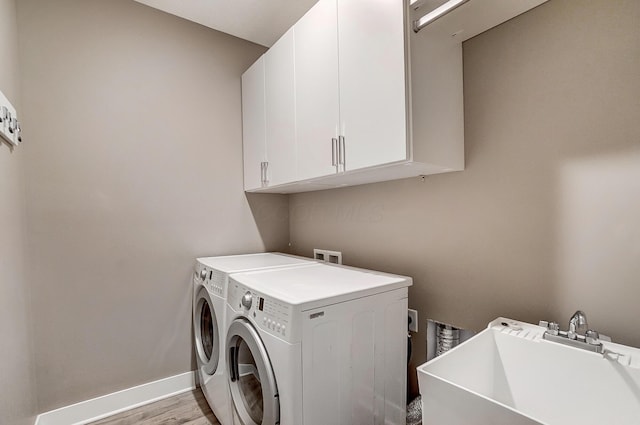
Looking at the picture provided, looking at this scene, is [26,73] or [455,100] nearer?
[455,100]

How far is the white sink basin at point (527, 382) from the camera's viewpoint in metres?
0.83

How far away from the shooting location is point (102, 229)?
1.88m

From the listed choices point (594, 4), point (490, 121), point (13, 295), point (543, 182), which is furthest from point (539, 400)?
point (13, 295)

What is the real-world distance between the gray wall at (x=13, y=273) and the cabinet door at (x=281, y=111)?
1.27 metres

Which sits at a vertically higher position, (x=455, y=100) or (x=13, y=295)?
(x=455, y=100)

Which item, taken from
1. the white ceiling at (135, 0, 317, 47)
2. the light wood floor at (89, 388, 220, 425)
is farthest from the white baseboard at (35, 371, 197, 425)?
the white ceiling at (135, 0, 317, 47)

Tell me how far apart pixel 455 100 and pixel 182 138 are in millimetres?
1800

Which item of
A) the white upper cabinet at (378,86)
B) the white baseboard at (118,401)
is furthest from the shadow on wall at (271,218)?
the white baseboard at (118,401)

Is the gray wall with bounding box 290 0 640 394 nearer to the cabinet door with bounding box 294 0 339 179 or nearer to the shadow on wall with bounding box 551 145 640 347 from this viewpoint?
the shadow on wall with bounding box 551 145 640 347

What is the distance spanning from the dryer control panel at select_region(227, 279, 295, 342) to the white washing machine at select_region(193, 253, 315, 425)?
205 millimetres

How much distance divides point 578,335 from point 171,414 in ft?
7.14

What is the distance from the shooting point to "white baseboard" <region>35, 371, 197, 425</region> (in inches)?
68.9

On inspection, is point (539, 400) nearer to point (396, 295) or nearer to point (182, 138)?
point (396, 295)

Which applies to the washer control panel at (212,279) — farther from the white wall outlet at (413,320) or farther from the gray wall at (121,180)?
the white wall outlet at (413,320)
